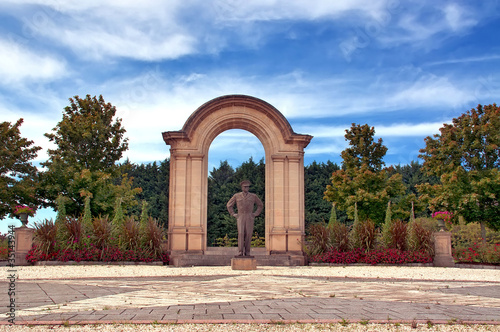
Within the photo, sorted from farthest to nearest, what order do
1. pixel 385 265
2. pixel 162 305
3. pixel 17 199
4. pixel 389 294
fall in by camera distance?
1. pixel 17 199
2. pixel 385 265
3. pixel 389 294
4. pixel 162 305

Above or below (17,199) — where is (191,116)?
above

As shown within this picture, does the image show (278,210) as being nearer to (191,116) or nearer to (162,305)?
(191,116)

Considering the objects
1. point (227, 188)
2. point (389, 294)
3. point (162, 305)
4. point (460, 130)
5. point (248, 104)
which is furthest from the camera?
point (227, 188)

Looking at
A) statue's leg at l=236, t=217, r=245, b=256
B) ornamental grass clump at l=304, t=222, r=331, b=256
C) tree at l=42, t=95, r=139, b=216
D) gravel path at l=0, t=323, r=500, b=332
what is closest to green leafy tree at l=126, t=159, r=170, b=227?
tree at l=42, t=95, r=139, b=216

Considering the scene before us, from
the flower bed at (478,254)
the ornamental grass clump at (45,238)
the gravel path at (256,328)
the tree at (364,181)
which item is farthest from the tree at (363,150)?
the gravel path at (256,328)

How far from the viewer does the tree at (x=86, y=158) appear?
25375mm

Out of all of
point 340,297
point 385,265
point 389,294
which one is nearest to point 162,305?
point 340,297

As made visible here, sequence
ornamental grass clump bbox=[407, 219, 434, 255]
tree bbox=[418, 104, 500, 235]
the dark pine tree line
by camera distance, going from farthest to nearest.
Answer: the dark pine tree line, tree bbox=[418, 104, 500, 235], ornamental grass clump bbox=[407, 219, 434, 255]

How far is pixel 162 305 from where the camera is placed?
6.74 meters

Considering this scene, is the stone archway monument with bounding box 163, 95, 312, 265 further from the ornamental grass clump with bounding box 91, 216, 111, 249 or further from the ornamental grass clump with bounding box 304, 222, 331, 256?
the ornamental grass clump with bounding box 91, 216, 111, 249

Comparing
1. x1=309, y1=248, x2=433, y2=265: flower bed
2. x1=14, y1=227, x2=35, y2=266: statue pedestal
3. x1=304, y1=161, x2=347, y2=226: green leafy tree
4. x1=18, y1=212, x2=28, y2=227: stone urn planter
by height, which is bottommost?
x1=309, y1=248, x2=433, y2=265: flower bed

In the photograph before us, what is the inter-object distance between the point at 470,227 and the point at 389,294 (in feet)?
68.2

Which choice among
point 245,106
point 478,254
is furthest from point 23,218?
point 478,254

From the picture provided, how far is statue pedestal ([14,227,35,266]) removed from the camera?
54.7 feet
